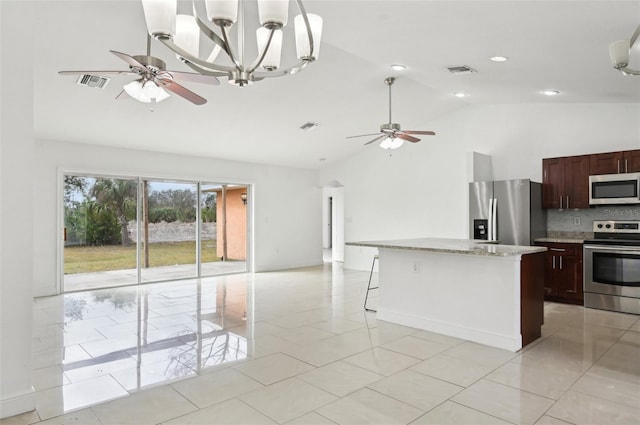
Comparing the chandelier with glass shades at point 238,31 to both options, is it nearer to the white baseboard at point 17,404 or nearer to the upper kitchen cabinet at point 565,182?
the white baseboard at point 17,404

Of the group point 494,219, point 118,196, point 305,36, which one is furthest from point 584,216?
point 118,196

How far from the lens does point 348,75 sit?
18.1ft

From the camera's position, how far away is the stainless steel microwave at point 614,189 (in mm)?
5176

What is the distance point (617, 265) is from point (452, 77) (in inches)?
125

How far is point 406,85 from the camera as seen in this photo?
607 cm

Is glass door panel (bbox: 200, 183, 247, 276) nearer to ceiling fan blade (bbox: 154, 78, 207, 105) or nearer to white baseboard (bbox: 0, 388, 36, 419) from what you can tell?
ceiling fan blade (bbox: 154, 78, 207, 105)

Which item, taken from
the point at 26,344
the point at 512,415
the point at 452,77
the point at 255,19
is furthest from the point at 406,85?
the point at 26,344

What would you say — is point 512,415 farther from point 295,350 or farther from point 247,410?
point 295,350

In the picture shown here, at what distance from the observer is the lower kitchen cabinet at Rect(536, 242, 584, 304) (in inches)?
218

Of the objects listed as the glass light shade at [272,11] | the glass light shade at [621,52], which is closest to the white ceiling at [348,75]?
the glass light shade at [621,52]

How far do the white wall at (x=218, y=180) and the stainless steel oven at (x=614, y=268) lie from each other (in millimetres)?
5989

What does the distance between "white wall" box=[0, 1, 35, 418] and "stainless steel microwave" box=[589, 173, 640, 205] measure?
20.8 ft

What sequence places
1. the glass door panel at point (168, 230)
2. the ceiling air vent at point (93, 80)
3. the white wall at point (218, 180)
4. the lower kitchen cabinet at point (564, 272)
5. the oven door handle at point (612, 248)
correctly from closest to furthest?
the ceiling air vent at point (93, 80)
the oven door handle at point (612, 248)
the lower kitchen cabinet at point (564, 272)
the white wall at point (218, 180)
the glass door panel at point (168, 230)

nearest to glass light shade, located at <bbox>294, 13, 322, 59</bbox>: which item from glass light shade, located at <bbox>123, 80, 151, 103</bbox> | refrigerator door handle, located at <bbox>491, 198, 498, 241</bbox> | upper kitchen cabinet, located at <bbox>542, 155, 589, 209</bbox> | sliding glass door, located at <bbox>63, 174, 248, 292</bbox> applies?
glass light shade, located at <bbox>123, 80, 151, 103</bbox>
